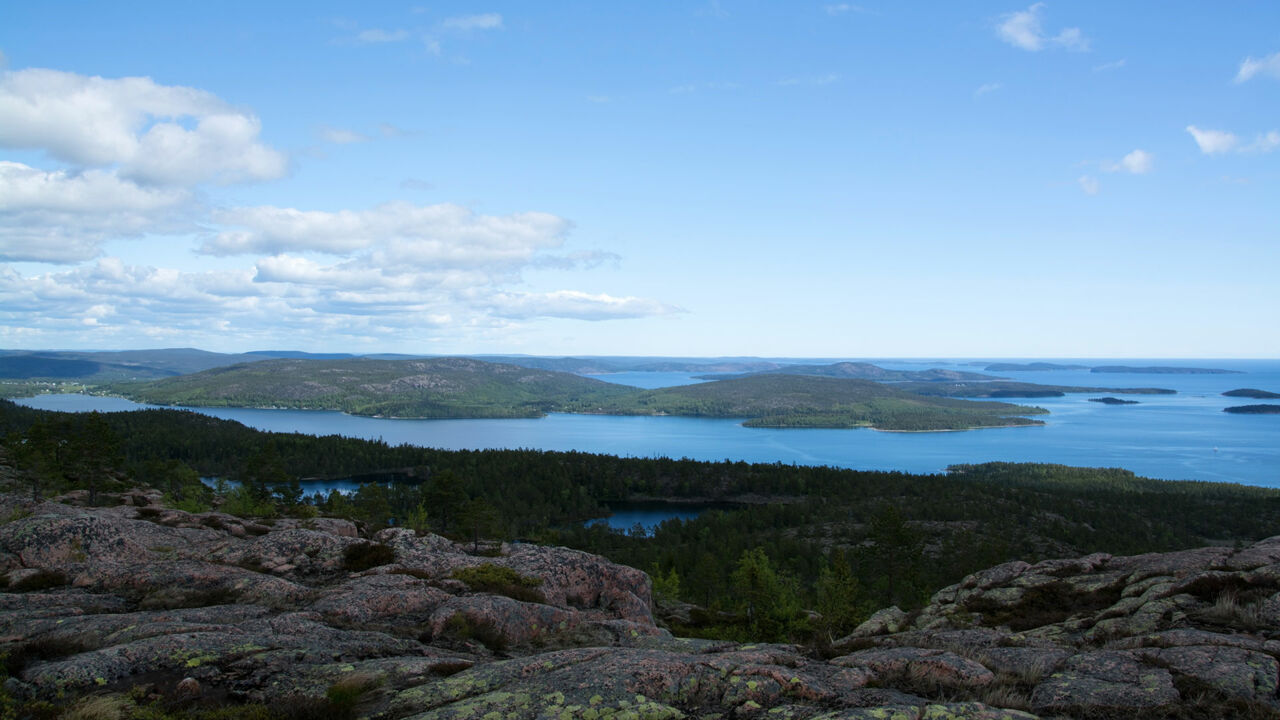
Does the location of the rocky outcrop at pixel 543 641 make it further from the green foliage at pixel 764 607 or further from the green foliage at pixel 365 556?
the green foliage at pixel 764 607

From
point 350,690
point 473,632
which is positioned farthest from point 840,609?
point 350,690

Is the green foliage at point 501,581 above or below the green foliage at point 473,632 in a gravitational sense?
below

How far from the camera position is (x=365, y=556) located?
24.2 m

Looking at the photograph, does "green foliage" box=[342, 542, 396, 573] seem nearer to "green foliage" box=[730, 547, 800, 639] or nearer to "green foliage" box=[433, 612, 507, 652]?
"green foliage" box=[433, 612, 507, 652]

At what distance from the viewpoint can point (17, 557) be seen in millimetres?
20484

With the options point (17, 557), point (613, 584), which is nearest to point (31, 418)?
point (17, 557)

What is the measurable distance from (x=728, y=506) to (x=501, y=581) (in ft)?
500

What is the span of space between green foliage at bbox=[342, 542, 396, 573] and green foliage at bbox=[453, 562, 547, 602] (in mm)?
3716

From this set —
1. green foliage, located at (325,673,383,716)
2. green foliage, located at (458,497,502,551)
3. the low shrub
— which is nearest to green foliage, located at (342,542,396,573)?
the low shrub

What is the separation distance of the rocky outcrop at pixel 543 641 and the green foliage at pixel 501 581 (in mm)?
185

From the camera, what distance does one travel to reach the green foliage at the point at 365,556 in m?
23.7

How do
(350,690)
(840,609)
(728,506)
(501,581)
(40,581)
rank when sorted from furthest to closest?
(728,506)
(840,609)
(501,581)
(40,581)
(350,690)

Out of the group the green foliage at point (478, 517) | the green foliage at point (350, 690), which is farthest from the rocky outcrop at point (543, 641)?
the green foliage at point (478, 517)

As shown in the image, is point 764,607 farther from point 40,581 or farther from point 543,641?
point 40,581
